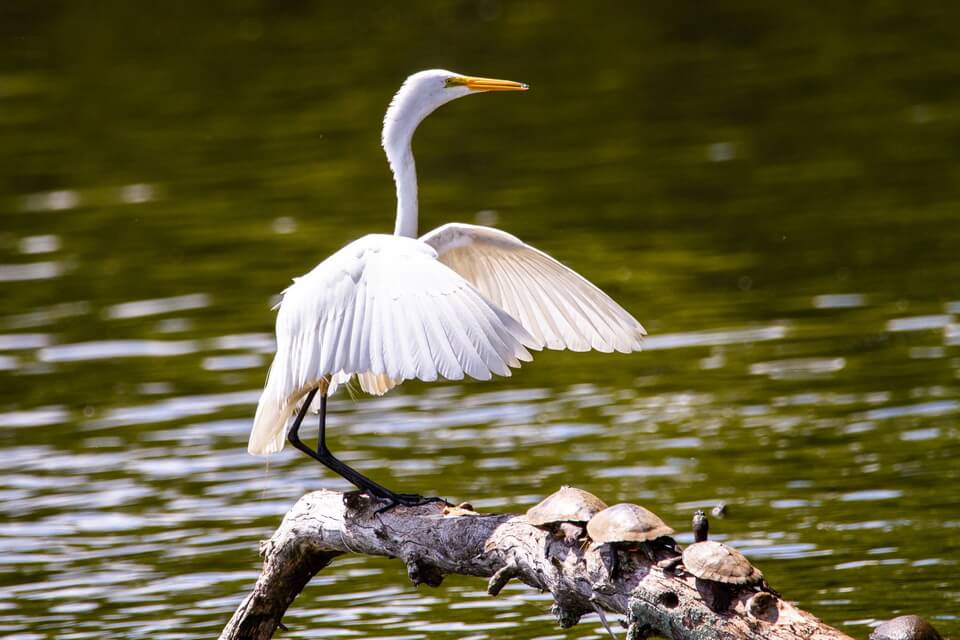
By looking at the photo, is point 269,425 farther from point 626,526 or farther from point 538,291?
point 626,526

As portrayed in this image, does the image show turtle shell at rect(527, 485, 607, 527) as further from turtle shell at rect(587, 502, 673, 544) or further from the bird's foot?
the bird's foot

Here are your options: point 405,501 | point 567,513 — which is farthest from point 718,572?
point 405,501

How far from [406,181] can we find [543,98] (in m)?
16.1

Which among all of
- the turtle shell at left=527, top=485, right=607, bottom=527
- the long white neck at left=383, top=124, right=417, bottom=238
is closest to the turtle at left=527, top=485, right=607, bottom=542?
the turtle shell at left=527, top=485, right=607, bottom=527

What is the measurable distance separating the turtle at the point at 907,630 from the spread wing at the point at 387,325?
1.94 meters

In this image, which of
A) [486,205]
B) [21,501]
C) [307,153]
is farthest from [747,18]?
[21,501]

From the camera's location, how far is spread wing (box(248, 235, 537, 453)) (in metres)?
6.50

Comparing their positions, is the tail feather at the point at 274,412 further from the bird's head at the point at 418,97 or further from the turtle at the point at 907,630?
the turtle at the point at 907,630

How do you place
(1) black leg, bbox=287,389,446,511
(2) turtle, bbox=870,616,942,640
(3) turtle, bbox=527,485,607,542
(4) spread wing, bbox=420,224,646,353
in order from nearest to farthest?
(3) turtle, bbox=527,485,607,542, (2) turtle, bbox=870,616,942,640, (1) black leg, bbox=287,389,446,511, (4) spread wing, bbox=420,224,646,353

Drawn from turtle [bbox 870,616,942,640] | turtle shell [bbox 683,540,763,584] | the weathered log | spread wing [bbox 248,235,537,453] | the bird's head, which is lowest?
turtle [bbox 870,616,942,640]

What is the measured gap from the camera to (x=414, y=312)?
676 centimetres

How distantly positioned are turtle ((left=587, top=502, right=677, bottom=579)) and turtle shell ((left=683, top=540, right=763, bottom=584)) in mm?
217

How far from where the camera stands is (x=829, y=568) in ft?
29.0

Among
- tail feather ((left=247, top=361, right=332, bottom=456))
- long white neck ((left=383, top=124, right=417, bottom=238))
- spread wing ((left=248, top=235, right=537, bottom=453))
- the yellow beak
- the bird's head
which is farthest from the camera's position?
the yellow beak
